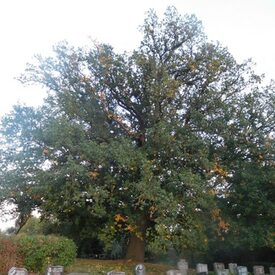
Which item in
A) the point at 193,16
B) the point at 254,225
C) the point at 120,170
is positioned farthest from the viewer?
the point at 193,16

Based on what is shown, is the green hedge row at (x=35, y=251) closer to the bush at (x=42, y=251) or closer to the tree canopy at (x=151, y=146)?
the bush at (x=42, y=251)

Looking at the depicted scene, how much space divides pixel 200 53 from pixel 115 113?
545cm

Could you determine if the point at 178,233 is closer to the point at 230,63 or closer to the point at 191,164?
the point at 191,164

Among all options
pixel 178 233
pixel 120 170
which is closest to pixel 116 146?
pixel 120 170

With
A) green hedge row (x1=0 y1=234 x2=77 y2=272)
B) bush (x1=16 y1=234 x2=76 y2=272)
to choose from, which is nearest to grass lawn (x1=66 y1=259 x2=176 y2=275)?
bush (x1=16 y1=234 x2=76 y2=272)

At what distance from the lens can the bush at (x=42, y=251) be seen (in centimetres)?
1259

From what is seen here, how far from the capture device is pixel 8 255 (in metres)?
12.2

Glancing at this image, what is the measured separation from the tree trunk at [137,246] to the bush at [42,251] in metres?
5.24

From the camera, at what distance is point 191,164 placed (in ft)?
54.4

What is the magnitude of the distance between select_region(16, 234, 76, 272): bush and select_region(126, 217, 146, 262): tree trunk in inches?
206

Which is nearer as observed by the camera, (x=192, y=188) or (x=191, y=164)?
(x=192, y=188)

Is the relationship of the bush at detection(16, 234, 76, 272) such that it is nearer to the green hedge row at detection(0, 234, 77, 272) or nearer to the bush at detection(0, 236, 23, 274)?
the green hedge row at detection(0, 234, 77, 272)

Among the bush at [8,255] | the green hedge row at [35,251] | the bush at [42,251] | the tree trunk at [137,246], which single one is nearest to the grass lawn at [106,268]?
the tree trunk at [137,246]

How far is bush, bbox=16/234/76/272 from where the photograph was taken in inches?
496
